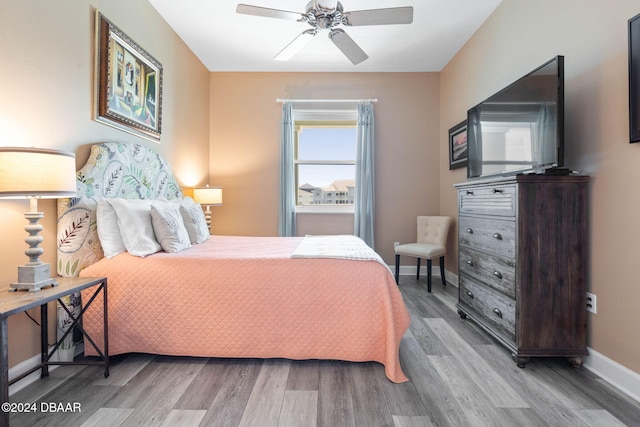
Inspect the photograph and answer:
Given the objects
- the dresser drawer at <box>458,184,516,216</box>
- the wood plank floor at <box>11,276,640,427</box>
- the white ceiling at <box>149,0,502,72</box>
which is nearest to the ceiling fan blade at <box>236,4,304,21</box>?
the white ceiling at <box>149,0,502,72</box>

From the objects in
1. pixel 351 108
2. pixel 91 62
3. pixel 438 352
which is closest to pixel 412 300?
pixel 438 352

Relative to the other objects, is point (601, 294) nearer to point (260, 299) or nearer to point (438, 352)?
point (438, 352)

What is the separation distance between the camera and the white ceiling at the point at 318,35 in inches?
109

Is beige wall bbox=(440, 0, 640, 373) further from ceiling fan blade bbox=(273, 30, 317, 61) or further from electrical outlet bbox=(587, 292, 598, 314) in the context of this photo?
ceiling fan blade bbox=(273, 30, 317, 61)

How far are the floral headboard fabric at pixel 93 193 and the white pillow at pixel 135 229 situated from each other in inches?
6.0

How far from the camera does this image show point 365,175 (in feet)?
13.3

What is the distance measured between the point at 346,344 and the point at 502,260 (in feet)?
3.86

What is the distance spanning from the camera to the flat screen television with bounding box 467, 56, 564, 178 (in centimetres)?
176

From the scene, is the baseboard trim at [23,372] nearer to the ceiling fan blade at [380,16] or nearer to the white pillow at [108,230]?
the white pillow at [108,230]

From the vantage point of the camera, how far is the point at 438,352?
2.01 m

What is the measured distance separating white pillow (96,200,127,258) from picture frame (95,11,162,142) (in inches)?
27.4

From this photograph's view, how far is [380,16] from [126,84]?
2.10 metres

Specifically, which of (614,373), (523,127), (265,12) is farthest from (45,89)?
(614,373)

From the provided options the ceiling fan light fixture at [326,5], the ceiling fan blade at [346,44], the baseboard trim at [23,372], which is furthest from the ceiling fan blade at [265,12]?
the baseboard trim at [23,372]
